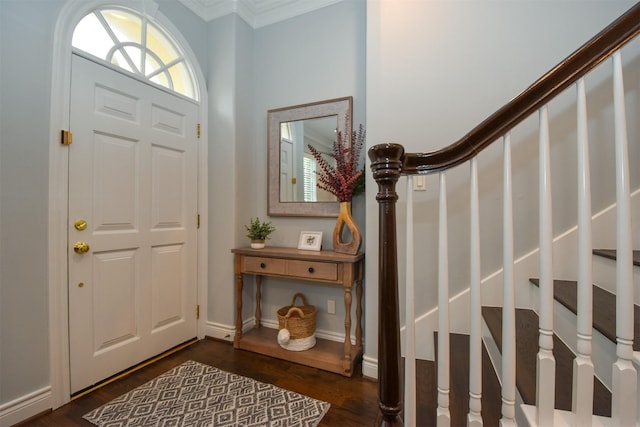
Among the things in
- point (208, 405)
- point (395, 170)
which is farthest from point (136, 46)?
point (208, 405)

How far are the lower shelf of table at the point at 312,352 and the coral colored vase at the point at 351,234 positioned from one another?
2.34ft

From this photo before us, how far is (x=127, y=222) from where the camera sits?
6.01ft


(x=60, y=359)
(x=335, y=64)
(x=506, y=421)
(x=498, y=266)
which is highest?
(x=335, y=64)

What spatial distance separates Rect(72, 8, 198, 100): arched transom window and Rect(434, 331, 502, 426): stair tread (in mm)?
2608

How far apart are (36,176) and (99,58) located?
0.82 m

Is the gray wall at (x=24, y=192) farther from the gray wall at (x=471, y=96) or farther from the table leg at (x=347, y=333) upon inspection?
the gray wall at (x=471, y=96)

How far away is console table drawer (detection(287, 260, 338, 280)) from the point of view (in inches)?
71.6

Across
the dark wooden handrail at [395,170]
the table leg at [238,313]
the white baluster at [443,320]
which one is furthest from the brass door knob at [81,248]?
the white baluster at [443,320]

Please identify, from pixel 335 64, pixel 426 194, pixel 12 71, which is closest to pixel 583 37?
pixel 426 194

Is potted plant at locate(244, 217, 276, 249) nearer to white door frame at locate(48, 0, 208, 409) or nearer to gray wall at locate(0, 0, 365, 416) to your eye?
gray wall at locate(0, 0, 365, 416)

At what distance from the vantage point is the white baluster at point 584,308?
0.65 m

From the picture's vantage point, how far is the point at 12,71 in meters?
1.34

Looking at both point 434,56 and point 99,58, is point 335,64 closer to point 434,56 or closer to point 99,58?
point 434,56

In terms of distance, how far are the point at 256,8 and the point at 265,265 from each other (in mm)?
2265
